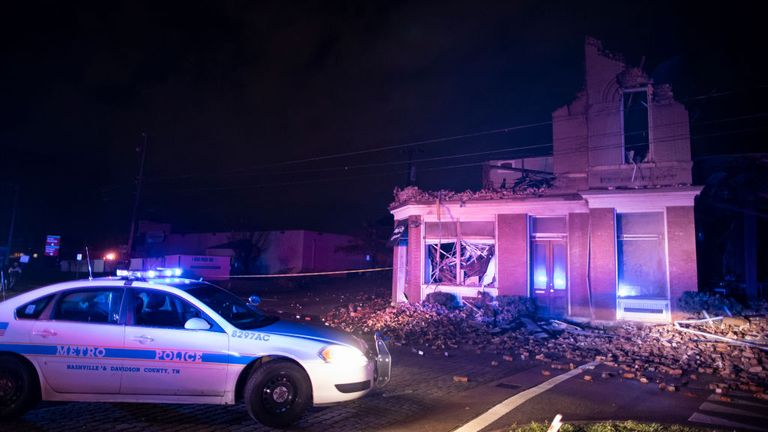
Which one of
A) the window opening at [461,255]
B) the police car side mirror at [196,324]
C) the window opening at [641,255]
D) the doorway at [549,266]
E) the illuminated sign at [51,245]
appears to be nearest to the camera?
the police car side mirror at [196,324]

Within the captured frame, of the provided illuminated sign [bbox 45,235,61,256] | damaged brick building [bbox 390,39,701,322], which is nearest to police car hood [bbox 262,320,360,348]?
damaged brick building [bbox 390,39,701,322]

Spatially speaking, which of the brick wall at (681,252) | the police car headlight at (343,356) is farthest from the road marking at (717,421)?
the brick wall at (681,252)

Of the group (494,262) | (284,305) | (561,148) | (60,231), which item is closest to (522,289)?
(494,262)

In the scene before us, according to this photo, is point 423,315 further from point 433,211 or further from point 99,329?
point 99,329

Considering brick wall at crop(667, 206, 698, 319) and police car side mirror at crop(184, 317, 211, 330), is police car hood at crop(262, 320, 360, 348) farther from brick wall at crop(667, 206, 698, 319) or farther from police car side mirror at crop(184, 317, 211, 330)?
brick wall at crop(667, 206, 698, 319)

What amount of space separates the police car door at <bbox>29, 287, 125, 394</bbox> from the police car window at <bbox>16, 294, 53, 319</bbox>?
0.11 meters

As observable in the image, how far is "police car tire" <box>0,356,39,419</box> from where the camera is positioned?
5.39 m

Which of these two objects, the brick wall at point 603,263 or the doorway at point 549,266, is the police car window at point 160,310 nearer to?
the doorway at point 549,266

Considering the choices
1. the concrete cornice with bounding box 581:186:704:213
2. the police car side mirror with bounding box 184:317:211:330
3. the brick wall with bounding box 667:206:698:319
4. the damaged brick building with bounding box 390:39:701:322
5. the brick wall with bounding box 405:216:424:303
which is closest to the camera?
the police car side mirror with bounding box 184:317:211:330

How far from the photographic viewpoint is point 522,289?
15.8m

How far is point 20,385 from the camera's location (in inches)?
214

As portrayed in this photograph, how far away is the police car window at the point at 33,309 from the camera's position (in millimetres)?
5715

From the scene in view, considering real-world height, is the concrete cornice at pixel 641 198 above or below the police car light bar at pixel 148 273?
above

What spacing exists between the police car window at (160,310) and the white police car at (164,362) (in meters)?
0.03
